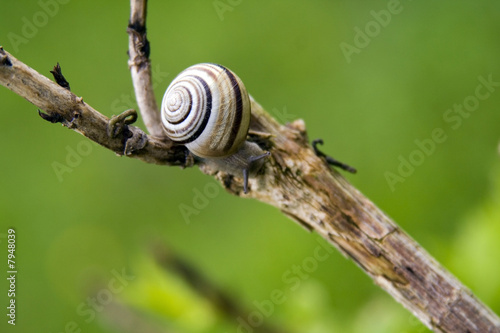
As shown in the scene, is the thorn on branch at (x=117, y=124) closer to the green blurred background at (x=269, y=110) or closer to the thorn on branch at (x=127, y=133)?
the thorn on branch at (x=127, y=133)

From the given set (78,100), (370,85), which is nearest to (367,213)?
(78,100)

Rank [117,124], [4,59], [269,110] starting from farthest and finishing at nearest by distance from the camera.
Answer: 1. [269,110]
2. [117,124]
3. [4,59]

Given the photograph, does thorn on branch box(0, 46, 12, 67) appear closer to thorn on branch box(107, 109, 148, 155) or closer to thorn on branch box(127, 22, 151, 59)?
thorn on branch box(107, 109, 148, 155)

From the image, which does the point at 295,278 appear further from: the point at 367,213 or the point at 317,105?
the point at 367,213

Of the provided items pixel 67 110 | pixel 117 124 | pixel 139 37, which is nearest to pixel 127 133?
pixel 117 124

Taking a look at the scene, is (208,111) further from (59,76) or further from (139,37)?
(59,76)

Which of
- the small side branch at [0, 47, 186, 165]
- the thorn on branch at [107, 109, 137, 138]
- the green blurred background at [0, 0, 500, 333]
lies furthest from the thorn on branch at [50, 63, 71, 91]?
the green blurred background at [0, 0, 500, 333]

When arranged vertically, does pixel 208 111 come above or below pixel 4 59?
above

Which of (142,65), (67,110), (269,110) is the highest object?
(269,110)
